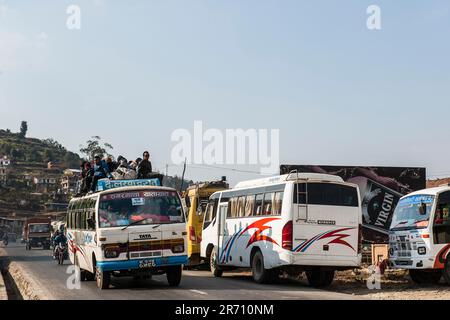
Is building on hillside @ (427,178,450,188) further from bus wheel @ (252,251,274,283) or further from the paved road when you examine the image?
bus wheel @ (252,251,274,283)

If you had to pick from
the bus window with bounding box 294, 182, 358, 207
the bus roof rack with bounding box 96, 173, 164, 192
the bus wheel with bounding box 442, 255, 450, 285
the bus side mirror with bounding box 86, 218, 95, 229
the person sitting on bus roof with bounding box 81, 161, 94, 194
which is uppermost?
the person sitting on bus roof with bounding box 81, 161, 94, 194

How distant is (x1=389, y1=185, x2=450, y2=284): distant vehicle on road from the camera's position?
18688 millimetres

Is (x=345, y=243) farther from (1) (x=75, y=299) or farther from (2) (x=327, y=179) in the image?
(1) (x=75, y=299)

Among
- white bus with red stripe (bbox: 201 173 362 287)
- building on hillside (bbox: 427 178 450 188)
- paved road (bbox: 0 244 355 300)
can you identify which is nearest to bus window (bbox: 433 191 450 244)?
white bus with red stripe (bbox: 201 173 362 287)

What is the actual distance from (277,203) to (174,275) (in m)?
3.50

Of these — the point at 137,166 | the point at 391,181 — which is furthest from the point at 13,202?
the point at 137,166

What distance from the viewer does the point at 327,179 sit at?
61.4 ft

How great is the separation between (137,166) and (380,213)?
19516 mm

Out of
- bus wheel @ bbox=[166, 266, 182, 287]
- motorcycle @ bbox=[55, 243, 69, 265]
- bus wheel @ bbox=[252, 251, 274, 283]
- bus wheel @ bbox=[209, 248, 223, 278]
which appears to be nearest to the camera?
bus wheel @ bbox=[166, 266, 182, 287]

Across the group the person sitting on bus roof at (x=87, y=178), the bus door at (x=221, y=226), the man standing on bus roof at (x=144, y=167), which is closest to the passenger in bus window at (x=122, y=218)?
the man standing on bus roof at (x=144, y=167)

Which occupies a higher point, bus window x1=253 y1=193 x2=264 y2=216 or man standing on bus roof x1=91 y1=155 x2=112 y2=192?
man standing on bus roof x1=91 y1=155 x2=112 y2=192

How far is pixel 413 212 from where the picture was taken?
65.3ft

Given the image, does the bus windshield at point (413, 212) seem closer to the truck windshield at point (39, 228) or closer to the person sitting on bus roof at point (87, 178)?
the person sitting on bus roof at point (87, 178)

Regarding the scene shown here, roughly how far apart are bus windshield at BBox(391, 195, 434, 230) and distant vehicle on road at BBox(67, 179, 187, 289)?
6.82 metres
